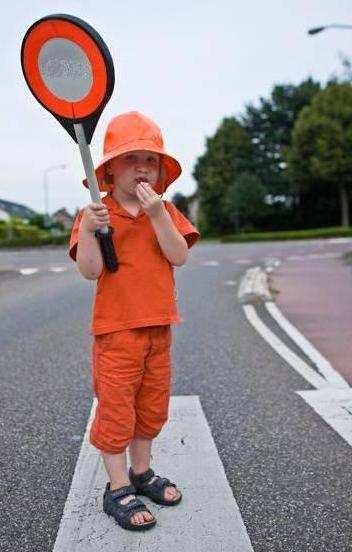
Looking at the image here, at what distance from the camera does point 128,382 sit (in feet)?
8.06

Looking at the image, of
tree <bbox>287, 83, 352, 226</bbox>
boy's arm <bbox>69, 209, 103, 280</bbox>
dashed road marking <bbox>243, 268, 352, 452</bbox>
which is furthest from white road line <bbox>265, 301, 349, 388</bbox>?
tree <bbox>287, 83, 352, 226</bbox>

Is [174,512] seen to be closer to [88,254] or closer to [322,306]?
[88,254]

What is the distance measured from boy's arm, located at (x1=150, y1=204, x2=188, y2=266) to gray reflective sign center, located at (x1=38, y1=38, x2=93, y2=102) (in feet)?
1.78

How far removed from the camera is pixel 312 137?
54656 mm

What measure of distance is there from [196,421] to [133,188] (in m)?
1.76

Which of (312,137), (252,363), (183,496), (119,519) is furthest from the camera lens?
(312,137)

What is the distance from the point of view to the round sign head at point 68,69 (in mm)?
2129

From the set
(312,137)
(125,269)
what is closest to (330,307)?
(125,269)

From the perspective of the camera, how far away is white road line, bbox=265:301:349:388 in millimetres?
4664

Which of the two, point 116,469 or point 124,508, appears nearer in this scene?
point 124,508

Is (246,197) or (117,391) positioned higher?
(246,197)

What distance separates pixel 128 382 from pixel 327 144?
2121 inches

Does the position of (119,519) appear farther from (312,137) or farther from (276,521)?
(312,137)

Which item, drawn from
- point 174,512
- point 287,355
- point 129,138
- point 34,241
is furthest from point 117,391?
point 34,241
